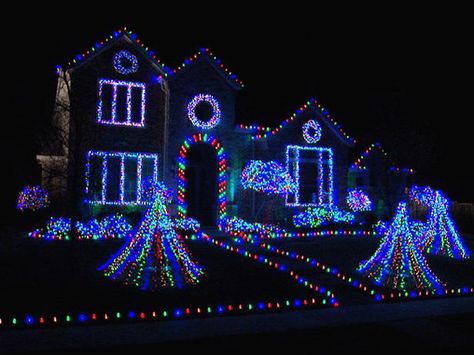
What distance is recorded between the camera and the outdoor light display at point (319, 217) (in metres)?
19.7

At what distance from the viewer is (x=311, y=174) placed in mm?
20859

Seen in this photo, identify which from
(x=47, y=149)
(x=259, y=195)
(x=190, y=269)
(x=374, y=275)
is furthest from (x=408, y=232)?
(x=47, y=149)

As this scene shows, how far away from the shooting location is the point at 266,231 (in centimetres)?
1783

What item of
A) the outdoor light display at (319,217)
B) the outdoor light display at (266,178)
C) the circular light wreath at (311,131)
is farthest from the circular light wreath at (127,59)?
the outdoor light display at (319,217)

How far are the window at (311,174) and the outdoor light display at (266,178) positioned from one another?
1881 mm

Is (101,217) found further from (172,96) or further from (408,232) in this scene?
(408,232)

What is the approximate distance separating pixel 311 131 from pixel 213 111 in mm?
4734

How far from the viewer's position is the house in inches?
680

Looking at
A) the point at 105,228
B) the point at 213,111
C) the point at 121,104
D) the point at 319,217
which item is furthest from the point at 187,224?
the point at 319,217

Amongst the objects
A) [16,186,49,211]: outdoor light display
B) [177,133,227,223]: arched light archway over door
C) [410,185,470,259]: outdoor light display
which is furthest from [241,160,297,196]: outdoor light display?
[16,186,49,211]: outdoor light display

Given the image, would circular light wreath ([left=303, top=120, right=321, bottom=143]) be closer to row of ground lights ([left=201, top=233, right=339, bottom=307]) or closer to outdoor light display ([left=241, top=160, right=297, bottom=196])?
outdoor light display ([left=241, top=160, right=297, bottom=196])

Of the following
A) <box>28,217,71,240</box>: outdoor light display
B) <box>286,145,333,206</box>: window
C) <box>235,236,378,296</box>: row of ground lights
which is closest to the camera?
<box>235,236,378,296</box>: row of ground lights

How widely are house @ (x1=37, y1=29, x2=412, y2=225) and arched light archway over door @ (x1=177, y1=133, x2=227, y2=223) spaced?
4 cm

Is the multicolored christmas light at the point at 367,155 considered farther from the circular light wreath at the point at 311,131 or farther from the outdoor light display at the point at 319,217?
the outdoor light display at the point at 319,217
